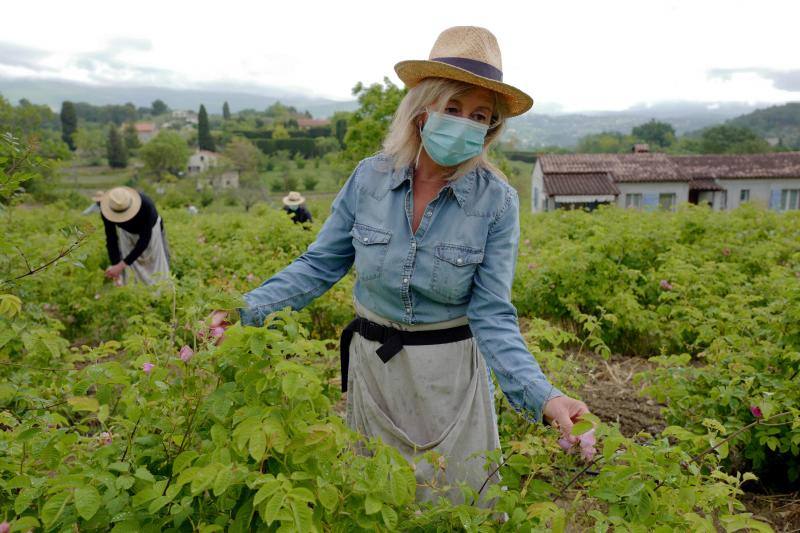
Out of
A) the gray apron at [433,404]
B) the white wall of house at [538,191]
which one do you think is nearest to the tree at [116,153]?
the white wall of house at [538,191]

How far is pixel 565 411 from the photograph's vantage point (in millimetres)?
1586

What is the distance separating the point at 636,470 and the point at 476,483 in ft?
2.04

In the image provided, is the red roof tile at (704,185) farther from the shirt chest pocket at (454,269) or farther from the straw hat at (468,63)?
the shirt chest pocket at (454,269)

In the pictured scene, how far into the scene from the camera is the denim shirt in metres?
1.84

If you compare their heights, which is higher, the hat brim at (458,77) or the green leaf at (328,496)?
the hat brim at (458,77)

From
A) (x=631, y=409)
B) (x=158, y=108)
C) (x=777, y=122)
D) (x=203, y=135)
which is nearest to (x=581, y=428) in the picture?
(x=631, y=409)

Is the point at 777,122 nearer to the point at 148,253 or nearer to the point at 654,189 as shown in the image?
the point at 654,189

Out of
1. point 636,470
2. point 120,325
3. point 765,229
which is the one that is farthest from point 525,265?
point 636,470

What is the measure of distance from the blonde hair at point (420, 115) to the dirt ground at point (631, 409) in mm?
1645

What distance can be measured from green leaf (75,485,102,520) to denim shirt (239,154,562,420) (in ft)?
2.30

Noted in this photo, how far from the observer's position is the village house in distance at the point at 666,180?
3594cm

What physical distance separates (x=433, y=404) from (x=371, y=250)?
54cm

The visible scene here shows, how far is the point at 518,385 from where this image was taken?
1.74 m

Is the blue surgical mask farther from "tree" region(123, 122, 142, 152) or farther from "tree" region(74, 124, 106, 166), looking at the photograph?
"tree" region(123, 122, 142, 152)
